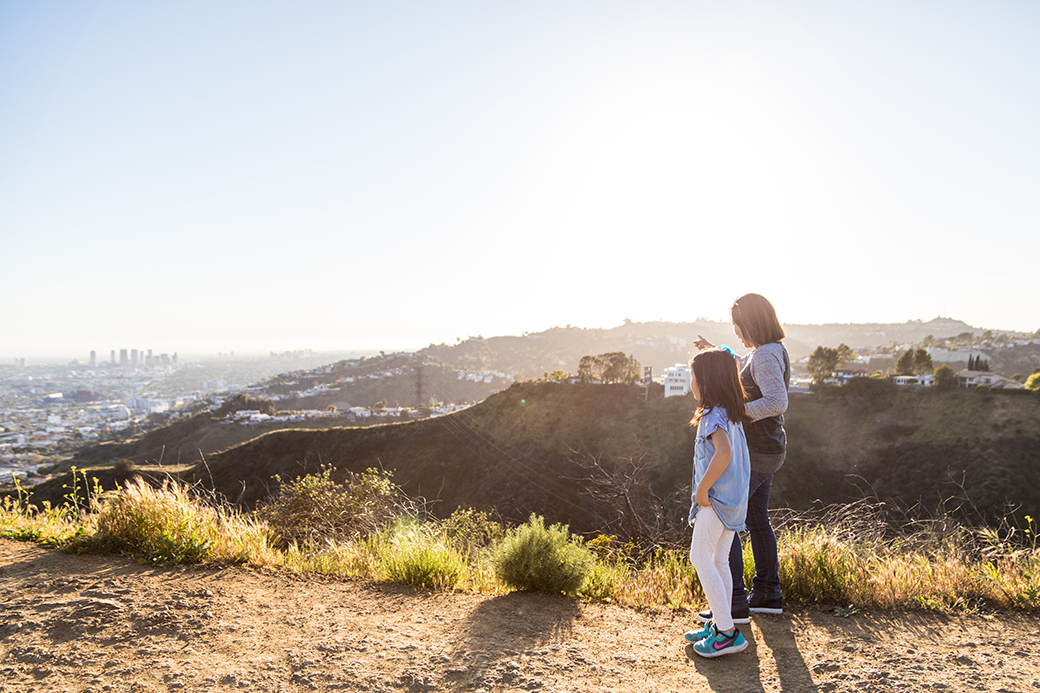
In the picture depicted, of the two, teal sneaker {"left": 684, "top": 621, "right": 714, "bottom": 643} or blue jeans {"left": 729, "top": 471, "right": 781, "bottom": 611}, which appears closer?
teal sneaker {"left": 684, "top": 621, "right": 714, "bottom": 643}

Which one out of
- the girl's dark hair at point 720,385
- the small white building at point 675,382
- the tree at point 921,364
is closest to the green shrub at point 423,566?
the girl's dark hair at point 720,385

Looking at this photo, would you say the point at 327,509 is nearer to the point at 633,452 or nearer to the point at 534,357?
the point at 633,452

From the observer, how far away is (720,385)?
97.3 inches

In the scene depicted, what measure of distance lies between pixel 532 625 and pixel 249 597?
175 cm

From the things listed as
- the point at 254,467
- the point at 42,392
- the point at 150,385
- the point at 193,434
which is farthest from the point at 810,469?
the point at 150,385

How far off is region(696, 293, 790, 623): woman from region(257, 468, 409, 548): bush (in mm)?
3429

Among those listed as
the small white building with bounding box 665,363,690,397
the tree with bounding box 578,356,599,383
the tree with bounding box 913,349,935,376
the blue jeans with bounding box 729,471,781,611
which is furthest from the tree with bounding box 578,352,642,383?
the blue jeans with bounding box 729,471,781,611

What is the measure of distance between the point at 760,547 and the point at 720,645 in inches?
28.8

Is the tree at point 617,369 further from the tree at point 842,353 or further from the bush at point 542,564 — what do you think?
the bush at point 542,564

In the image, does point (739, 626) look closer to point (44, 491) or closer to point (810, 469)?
point (810, 469)

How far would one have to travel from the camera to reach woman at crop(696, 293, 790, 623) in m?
2.75

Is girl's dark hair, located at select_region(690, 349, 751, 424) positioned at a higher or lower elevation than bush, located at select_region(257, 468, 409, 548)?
higher

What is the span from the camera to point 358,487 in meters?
9.32

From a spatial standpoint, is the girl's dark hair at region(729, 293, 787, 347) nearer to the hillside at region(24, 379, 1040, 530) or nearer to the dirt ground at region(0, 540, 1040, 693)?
the dirt ground at region(0, 540, 1040, 693)
